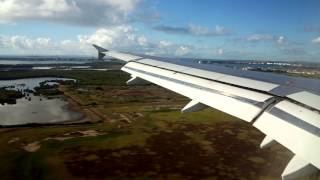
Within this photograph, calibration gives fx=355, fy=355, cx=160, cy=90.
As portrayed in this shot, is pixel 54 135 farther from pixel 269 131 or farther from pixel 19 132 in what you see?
pixel 269 131

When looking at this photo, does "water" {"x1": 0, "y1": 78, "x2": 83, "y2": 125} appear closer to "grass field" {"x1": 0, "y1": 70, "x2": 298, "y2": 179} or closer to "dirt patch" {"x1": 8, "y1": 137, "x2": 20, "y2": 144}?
"grass field" {"x1": 0, "y1": 70, "x2": 298, "y2": 179}

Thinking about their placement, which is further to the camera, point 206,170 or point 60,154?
point 60,154

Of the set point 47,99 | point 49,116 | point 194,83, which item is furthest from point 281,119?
point 47,99

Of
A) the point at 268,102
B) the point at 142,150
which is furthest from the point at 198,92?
the point at 142,150

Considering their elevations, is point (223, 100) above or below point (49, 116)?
above

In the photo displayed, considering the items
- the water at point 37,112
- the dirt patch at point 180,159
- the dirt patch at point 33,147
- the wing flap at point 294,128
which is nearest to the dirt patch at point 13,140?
the dirt patch at point 33,147

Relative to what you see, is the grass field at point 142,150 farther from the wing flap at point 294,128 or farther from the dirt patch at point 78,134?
the wing flap at point 294,128
